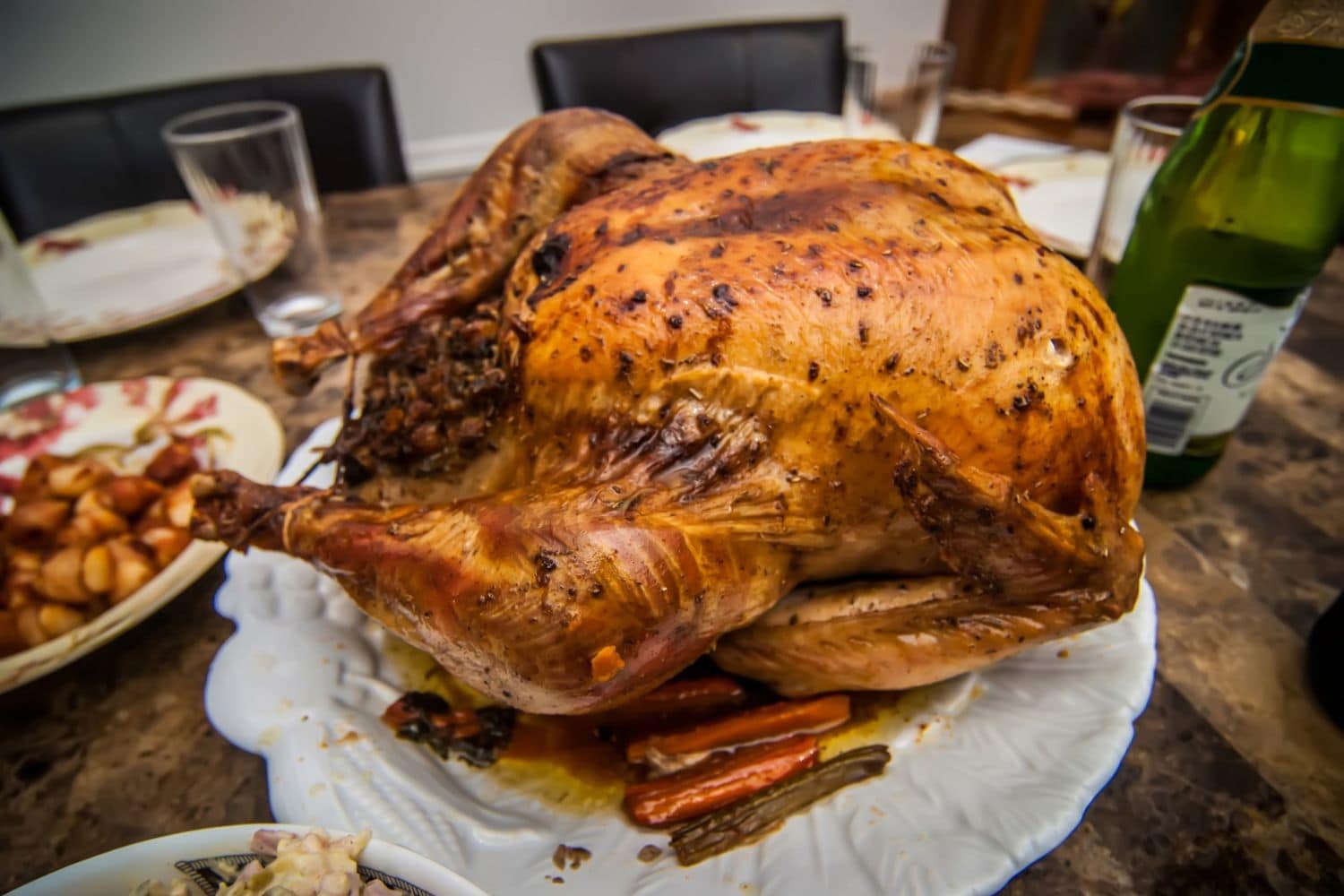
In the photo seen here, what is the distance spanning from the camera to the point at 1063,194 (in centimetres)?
148

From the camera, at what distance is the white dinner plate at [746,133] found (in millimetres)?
1658

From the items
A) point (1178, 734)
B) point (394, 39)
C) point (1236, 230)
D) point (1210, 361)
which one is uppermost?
point (394, 39)

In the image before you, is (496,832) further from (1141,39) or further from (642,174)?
(1141,39)

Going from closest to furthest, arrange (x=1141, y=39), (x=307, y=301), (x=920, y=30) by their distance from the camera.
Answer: (x=307, y=301) → (x=1141, y=39) → (x=920, y=30)

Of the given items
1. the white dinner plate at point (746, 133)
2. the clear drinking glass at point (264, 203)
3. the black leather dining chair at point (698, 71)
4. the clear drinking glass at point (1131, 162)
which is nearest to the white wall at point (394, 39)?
the black leather dining chair at point (698, 71)

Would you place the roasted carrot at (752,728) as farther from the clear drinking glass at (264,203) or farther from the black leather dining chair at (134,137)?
the black leather dining chair at (134,137)

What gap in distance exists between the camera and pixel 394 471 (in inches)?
30.5

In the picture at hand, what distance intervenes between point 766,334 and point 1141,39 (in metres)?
3.16

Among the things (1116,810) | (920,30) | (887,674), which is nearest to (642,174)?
(887,674)

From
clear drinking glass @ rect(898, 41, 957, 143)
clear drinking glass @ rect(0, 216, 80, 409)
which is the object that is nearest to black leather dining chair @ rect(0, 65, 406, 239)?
clear drinking glass @ rect(0, 216, 80, 409)

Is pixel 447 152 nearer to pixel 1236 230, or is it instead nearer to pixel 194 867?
pixel 1236 230

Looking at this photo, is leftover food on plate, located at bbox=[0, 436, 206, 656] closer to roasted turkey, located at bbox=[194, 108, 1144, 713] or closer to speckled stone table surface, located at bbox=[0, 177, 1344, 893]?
speckled stone table surface, located at bbox=[0, 177, 1344, 893]

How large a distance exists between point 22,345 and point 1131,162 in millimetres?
1744

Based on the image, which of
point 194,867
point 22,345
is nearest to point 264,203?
point 22,345
